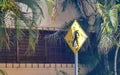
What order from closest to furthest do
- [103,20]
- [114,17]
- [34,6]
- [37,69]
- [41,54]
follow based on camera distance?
1. [34,6]
2. [114,17]
3. [103,20]
4. [37,69]
5. [41,54]

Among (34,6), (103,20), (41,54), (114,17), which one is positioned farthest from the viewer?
(41,54)

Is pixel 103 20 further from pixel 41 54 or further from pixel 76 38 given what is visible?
pixel 41 54

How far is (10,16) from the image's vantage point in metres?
11.5

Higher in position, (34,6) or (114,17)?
(34,6)

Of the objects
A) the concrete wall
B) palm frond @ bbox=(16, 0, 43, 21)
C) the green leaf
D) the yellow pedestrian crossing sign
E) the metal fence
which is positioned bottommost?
the concrete wall

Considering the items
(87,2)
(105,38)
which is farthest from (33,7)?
(87,2)

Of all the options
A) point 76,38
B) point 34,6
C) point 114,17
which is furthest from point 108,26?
point 34,6

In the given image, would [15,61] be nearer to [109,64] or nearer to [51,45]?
[51,45]

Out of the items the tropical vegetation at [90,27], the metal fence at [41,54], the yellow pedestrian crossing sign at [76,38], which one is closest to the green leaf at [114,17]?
the tropical vegetation at [90,27]

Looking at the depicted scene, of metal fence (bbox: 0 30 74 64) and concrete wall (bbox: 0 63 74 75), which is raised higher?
metal fence (bbox: 0 30 74 64)

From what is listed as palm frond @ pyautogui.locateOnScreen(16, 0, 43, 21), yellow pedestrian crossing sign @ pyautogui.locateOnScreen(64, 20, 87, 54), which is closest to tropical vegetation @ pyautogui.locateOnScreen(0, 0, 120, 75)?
palm frond @ pyautogui.locateOnScreen(16, 0, 43, 21)

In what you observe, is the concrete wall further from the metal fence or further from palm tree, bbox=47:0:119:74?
palm tree, bbox=47:0:119:74

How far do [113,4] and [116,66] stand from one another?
7.72 ft

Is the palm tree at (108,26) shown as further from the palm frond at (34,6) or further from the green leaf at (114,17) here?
the palm frond at (34,6)
